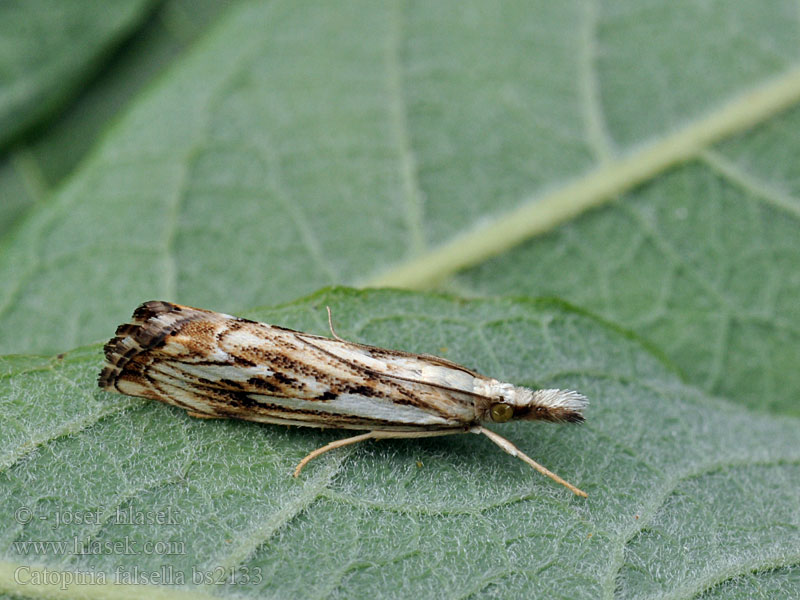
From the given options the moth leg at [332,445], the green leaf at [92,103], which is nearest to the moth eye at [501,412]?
the moth leg at [332,445]

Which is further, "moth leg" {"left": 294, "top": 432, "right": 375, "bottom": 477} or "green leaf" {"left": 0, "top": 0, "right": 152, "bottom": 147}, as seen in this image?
"green leaf" {"left": 0, "top": 0, "right": 152, "bottom": 147}

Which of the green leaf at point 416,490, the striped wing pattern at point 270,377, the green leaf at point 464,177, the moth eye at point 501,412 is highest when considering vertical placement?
the green leaf at point 464,177

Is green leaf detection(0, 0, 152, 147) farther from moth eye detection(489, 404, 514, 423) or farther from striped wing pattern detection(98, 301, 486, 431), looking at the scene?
moth eye detection(489, 404, 514, 423)

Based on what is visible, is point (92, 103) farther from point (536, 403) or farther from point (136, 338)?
point (536, 403)

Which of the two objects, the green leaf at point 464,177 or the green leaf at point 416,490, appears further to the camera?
the green leaf at point 464,177

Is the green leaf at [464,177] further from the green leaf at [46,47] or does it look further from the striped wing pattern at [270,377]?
the striped wing pattern at [270,377]

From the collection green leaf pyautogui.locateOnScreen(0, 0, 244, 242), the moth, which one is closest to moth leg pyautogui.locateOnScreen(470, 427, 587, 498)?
the moth

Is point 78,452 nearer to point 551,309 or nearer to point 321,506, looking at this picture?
point 321,506
